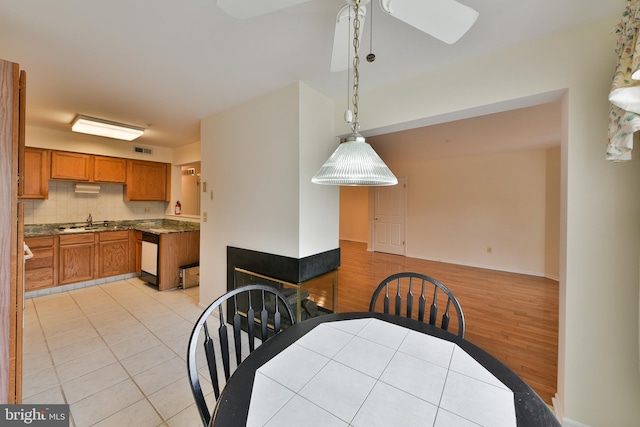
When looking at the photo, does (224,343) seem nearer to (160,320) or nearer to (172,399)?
(172,399)

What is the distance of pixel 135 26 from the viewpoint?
148 centimetres

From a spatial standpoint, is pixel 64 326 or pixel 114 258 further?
pixel 114 258

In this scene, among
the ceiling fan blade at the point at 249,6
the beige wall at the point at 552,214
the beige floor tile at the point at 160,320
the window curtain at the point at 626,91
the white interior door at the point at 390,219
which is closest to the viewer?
the ceiling fan blade at the point at 249,6

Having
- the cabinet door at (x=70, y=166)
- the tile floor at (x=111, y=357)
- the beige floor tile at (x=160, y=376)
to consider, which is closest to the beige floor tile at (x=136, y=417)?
the tile floor at (x=111, y=357)

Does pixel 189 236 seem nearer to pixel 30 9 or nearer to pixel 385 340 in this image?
pixel 30 9

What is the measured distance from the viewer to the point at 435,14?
96 centimetres

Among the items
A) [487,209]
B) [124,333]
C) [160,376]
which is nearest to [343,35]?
[160,376]

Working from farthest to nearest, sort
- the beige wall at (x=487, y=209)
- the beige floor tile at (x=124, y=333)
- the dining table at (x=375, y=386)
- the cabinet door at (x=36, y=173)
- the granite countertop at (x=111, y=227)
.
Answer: the beige wall at (x=487, y=209), the granite countertop at (x=111, y=227), the cabinet door at (x=36, y=173), the beige floor tile at (x=124, y=333), the dining table at (x=375, y=386)

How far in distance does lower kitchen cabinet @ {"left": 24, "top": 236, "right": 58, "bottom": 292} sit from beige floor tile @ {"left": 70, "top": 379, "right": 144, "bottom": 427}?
280cm

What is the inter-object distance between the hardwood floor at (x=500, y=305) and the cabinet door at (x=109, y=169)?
411 cm

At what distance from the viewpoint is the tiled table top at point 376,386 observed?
2.34 feet

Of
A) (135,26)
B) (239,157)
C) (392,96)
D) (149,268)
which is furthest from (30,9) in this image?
(149,268)

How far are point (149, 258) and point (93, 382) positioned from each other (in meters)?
2.26

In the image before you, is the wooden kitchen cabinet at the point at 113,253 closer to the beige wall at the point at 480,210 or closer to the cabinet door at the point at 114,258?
the cabinet door at the point at 114,258
